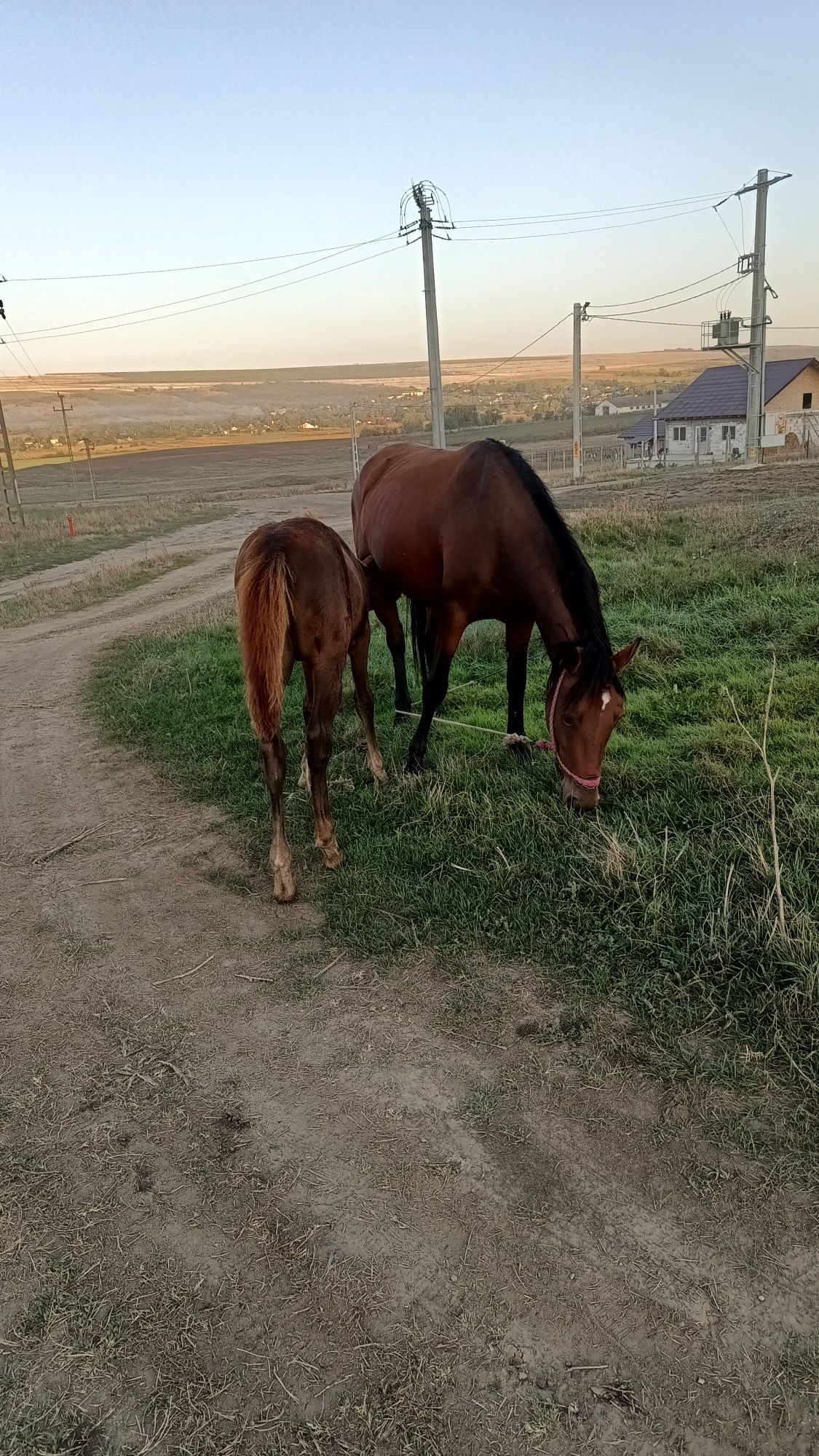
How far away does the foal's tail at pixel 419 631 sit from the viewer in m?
6.43

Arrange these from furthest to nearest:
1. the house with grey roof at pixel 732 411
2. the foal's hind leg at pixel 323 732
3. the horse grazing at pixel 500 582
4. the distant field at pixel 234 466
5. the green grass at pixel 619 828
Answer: the distant field at pixel 234 466
the house with grey roof at pixel 732 411
the foal's hind leg at pixel 323 732
the horse grazing at pixel 500 582
the green grass at pixel 619 828

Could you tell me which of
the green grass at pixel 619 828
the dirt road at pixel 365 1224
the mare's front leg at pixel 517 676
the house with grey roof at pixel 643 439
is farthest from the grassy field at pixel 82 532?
the house with grey roof at pixel 643 439

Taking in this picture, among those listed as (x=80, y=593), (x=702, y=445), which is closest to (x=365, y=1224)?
(x=80, y=593)

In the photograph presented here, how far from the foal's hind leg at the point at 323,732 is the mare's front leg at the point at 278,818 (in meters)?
0.19

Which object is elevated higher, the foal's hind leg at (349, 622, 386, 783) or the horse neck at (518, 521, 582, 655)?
the horse neck at (518, 521, 582, 655)

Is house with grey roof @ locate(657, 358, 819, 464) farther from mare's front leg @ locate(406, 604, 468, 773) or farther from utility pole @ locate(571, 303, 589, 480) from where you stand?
mare's front leg @ locate(406, 604, 468, 773)

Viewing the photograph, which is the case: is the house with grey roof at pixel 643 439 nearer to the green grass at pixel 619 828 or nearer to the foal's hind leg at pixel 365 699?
the green grass at pixel 619 828

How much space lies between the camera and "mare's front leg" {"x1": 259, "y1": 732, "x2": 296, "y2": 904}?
410 centimetres

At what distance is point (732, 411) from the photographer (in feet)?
148

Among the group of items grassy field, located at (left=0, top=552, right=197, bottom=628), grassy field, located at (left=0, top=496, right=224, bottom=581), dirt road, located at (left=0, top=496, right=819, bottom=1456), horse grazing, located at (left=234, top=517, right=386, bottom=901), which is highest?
horse grazing, located at (left=234, top=517, right=386, bottom=901)

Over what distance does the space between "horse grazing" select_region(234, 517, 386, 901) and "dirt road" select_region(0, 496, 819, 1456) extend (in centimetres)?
85

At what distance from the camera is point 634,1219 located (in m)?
2.30

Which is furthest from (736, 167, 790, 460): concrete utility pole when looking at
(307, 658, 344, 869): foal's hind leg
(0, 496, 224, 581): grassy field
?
(307, 658, 344, 869): foal's hind leg

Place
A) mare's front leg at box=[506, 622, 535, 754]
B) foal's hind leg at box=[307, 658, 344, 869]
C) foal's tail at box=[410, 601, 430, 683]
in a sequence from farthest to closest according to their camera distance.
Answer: foal's tail at box=[410, 601, 430, 683] < mare's front leg at box=[506, 622, 535, 754] < foal's hind leg at box=[307, 658, 344, 869]
